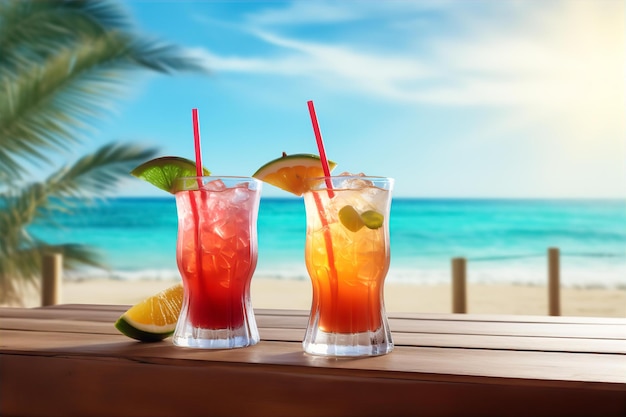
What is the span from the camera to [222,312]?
1.31 meters

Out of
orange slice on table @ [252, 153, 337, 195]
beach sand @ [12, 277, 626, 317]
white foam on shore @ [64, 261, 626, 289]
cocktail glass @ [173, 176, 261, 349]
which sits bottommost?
beach sand @ [12, 277, 626, 317]

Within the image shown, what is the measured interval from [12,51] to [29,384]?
555 cm

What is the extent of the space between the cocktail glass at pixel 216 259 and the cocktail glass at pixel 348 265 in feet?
0.47

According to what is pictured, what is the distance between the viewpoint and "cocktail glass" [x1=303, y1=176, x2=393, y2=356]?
121cm

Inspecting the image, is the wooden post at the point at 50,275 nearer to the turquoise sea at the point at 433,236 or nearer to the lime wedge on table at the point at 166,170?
the lime wedge on table at the point at 166,170

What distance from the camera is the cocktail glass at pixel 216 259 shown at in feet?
4.27

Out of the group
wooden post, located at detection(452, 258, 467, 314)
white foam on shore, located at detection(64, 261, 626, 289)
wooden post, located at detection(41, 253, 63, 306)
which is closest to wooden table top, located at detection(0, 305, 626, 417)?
wooden post, located at detection(41, 253, 63, 306)

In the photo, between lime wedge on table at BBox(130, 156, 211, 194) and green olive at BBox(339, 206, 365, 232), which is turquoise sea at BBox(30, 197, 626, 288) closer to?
lime wedge on table at BBox(130, 156, 211, 194)

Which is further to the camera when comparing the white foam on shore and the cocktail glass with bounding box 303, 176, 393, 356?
the white foam on shore

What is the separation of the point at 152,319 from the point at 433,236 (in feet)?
49.2

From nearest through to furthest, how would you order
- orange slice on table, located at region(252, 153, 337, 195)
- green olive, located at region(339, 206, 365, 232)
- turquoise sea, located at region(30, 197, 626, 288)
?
green olive, located at region(339, 206, 365, 232) < orange slice on table, located at region(252, 153, 337, 195) < turquoise sea, located at region(30, 197, 626, 288)

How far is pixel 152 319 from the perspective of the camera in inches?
53.9

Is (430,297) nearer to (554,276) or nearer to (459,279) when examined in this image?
(554,276)

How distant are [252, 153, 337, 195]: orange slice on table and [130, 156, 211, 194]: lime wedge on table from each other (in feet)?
0.47
